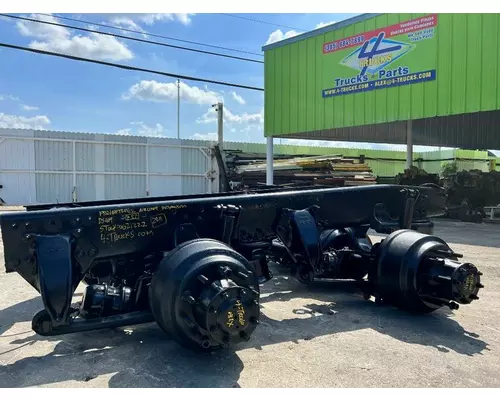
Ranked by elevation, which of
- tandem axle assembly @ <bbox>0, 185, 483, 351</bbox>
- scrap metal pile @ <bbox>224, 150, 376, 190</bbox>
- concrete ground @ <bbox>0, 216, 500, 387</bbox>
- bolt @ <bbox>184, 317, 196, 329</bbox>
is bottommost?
concrete ground @ <bbox>0, 216, 500, 387</bbox>

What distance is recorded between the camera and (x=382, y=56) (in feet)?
46.5

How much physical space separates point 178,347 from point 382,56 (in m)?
12.7

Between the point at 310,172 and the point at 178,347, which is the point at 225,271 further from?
the point at 310,172

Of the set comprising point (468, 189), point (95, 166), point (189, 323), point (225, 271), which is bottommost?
point (189, 323)

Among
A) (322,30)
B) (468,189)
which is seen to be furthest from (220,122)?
(468,189)

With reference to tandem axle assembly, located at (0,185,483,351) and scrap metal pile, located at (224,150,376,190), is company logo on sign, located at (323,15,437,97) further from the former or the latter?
tandem axle assembly, located at (0,185,483,351)

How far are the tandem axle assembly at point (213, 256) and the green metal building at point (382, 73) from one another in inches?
329

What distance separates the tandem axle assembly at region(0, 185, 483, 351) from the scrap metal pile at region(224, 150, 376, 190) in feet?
34.4

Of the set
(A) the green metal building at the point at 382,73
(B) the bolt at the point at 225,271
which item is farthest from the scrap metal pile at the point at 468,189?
(B) the bolt at the point at 225,271

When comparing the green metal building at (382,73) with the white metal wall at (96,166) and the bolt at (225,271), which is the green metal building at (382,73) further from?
the bolt at (225,271)

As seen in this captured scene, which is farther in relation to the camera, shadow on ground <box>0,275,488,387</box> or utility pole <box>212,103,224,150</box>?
utility pole <box>212,103,224,150</box>

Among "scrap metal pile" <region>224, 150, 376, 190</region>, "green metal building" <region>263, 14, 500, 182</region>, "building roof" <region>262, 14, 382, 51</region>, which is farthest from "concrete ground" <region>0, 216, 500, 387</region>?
"building roof" <region>262, 14, 382, 51</region>

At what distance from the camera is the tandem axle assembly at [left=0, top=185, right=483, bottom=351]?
3.21 metres

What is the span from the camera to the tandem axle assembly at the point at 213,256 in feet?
10.5
